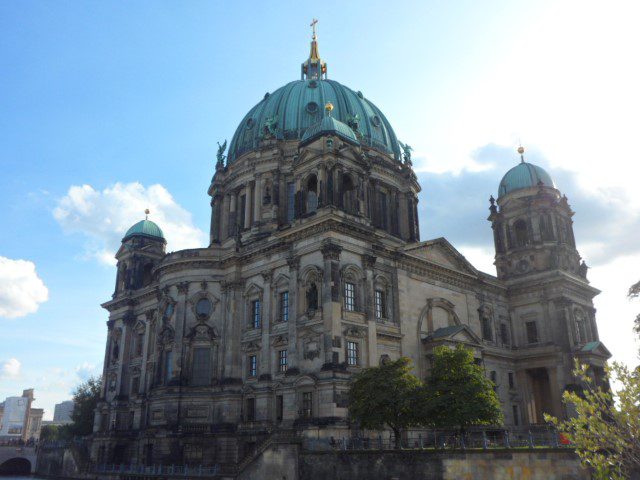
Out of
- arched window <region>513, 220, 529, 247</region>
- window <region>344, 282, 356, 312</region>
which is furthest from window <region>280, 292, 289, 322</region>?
arched window <region>513, 220, 529, 247</region>

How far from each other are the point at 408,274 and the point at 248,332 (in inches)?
539

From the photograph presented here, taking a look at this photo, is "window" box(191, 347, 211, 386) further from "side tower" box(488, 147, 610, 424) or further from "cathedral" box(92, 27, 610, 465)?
"side tower" box(488, 147, 610, 424)

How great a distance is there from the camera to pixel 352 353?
40438 millimetres

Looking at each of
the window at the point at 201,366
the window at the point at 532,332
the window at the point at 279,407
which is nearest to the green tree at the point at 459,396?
the window at the point at 279,407

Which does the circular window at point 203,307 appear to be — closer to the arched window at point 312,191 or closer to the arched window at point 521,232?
the arched window at point 312,191

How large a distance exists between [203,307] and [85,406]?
31.1m

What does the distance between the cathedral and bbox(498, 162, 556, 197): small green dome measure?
16 centimetres

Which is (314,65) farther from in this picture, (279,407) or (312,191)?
(279,407)

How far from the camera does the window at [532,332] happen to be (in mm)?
57562

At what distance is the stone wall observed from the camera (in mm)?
26625

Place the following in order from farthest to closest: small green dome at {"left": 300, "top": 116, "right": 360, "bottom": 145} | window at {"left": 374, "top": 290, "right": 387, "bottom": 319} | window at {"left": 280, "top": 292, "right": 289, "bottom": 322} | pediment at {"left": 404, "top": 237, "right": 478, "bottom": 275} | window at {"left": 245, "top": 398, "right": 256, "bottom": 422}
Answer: pediment at {"left": 404, "top": 237, "right": 478, "bottom": 275}
small green dome at {"left": 300, "top": 116, "right": 360, "bottom": 145}
window at {"left": 374, "top": 290, "right": 387, "bottom": 319}
window at {"left": 280, "top": 292, "right": 289, "bottom": 322}
window at {"left": 245, "top": 398, "right": 256, "bottom": 422}

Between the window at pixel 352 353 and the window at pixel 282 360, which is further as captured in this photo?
the window at pixel 282 360

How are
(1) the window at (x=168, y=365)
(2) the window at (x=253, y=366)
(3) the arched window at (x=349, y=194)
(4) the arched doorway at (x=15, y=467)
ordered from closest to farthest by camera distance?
1. (3) the arched window at (x=349, y=194)
2. (2) the window at (x=253, y=366)
3. (1) the window at (x=168, y=365)
4. (4) the arched doorway at (x=15, y=467)

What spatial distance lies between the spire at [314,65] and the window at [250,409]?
42.0 meters
